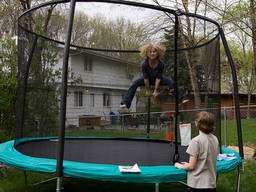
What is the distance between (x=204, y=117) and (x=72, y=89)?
105 inches

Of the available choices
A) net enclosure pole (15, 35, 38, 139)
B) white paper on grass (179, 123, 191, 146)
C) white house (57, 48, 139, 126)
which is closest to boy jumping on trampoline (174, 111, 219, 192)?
white paper on grass (179, 123, 191, 146)

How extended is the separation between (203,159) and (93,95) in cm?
228

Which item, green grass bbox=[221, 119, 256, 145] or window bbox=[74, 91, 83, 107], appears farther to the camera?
green grass bbox=[221, 119, 256, 145]

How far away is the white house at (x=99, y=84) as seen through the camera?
350 centimetres

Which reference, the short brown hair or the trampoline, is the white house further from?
the short brown hair

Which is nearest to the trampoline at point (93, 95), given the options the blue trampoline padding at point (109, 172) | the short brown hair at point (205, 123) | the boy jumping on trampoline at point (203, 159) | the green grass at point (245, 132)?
the blue trampoline padding at point (109, 172)

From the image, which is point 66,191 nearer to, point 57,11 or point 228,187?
point 228,187

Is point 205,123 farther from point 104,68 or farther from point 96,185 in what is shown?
point 104,68

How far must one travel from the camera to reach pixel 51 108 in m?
3.46

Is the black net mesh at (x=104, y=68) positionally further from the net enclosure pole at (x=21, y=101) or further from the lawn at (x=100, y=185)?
the lawn at (x=100, y=185)

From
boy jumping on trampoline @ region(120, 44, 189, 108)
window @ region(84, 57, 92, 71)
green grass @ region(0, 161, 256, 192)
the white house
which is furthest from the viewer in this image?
window @ region(84, 57, 92, 71)

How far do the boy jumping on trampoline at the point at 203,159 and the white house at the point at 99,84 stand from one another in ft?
6.67

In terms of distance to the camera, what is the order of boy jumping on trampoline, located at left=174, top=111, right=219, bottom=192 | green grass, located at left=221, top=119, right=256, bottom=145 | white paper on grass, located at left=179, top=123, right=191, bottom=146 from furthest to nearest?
green grass, located at left=221, top=119, right=256, bottom=145 < white paper on grass, located at left=179, top=123, right=191, bottom=146 < boy jumping on trampoline, located at left=174, top=111, right=219, bottom=192

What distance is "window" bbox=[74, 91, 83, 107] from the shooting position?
3753mm
